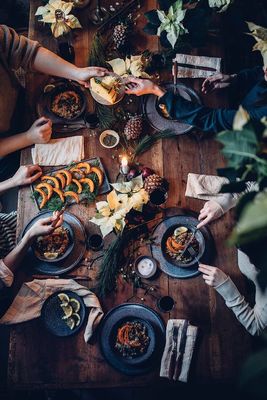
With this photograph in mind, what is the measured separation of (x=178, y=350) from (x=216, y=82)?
2.03 m

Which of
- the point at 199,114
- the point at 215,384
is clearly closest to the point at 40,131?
the point at 199,114

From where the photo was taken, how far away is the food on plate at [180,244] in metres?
2.87

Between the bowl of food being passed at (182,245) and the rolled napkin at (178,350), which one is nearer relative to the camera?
the rolled napkin at (178,350)

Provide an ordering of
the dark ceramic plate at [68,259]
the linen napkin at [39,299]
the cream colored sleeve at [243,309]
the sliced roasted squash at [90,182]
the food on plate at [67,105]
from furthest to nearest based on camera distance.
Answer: the food on plate at [67,105] < the sliced roasted squash at [90,182] < the dark ceramic plate at [68,259] < the linen napkin at [39,299] < the cream colored sleeve at [243,309]

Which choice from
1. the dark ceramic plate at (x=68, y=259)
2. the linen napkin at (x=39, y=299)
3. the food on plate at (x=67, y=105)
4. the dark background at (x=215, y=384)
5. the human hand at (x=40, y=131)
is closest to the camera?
the linen napkin at (x=39, y=299)

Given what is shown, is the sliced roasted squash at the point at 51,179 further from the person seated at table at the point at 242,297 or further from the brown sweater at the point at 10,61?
the person seated at table at the point at 242,297

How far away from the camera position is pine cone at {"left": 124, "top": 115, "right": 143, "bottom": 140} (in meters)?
3.12

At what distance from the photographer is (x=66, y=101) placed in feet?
10.8

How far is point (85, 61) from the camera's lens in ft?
11.3

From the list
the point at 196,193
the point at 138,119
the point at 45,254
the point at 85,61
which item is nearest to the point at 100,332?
the point at 45,254

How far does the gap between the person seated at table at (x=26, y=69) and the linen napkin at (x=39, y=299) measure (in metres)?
1.10

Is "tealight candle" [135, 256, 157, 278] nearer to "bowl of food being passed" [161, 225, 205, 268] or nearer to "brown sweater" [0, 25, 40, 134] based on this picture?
"bowl of food being passed" [161, 225, 205, 268]

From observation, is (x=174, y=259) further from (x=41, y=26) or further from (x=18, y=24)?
(x=18, y=24)

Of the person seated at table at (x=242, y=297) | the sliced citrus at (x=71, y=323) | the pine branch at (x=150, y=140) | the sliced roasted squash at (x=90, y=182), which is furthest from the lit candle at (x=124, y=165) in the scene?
the sliced citrus at (x=71, y=323)
